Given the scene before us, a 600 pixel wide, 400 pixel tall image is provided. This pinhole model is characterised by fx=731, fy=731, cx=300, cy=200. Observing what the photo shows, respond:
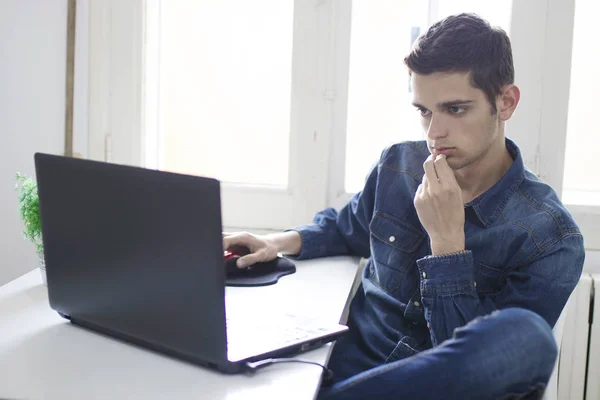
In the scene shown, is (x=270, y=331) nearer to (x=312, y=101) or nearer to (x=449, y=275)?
(x=449, y=275)

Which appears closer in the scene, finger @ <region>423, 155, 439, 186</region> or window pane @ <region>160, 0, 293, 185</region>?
finger @ <region>423, 155, 439, 186</region>

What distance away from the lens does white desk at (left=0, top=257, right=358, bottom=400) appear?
965 mm

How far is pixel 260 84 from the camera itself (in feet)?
7.25

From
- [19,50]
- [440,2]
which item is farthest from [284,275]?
[19,50]

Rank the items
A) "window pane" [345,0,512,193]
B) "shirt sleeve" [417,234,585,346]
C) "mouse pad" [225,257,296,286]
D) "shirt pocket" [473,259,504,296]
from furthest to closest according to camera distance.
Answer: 1. "window pane" [345,0,512,193]
2. "mouse pad" [225,257,296,286]
3. "shirt pocket" [473,259,504,296]
4. "shirt sleeve" [417,234,585,346]

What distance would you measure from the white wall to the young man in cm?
93

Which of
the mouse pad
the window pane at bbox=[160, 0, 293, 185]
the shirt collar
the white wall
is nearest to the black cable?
the mouse pad

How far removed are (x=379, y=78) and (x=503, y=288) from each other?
38.7 inches

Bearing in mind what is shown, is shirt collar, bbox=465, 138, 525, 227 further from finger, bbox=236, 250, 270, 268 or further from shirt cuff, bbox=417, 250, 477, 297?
finger, bbox=236, 250, 270, 268

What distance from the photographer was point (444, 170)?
1407 millimetres

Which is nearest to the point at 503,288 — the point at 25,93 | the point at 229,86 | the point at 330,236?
the point at 330,236

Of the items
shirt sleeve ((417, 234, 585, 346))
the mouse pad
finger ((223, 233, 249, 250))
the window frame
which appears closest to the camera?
shirt sleeve ((417, 234, 585, 346))

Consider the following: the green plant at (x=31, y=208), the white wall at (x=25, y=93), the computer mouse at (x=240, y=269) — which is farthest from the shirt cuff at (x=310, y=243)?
the white wall at (x=25, y=93)

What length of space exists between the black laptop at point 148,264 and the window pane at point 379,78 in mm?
1042
